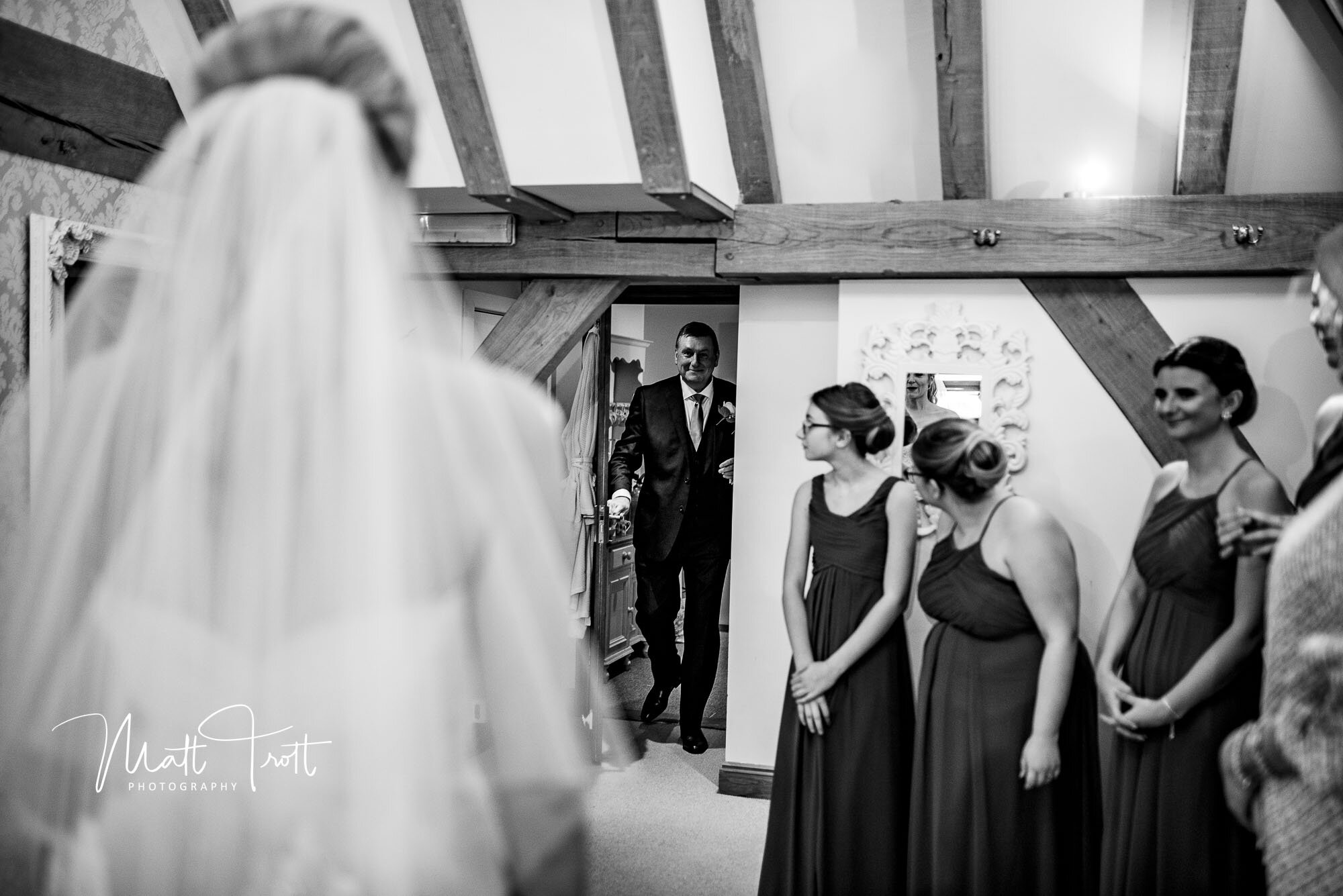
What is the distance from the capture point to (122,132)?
3.21 metres

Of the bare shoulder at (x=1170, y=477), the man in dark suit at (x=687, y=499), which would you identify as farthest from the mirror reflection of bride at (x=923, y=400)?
the man in dark suit at (x=687, y=499)

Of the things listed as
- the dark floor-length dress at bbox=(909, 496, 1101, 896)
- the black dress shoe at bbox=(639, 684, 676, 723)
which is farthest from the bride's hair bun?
the black dress shoe at bbox=(639, 684, 676, 723)

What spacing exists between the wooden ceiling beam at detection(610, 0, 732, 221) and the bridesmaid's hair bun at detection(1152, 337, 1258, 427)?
4.96ft

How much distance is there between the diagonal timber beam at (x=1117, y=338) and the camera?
341 centimetres

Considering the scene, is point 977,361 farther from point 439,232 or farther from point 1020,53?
point 439,232

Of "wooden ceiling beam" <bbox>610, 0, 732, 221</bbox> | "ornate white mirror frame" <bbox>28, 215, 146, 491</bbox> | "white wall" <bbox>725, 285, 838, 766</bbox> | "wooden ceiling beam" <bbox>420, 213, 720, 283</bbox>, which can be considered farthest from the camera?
"white wall" <bbox>725, 285, 838, 766</bbox>

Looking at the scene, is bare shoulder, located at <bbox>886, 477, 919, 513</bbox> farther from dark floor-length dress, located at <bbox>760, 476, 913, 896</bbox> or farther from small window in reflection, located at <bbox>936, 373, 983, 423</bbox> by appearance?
small window in reflection, located at <bbox>936, 373, 983, 423</bbox>

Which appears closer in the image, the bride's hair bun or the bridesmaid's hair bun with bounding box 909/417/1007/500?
the bride's hair bun

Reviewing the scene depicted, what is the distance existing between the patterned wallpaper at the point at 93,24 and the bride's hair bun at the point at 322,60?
2.23 m

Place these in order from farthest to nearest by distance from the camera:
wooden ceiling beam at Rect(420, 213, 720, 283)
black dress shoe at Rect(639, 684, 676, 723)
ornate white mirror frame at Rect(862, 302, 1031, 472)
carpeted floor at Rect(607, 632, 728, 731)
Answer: carpeted floor at Rect(607, 632, 728, 731), black dress shoe at Rect(639, 684, 676, 723), wooden ceiling beam at Rect(420, 213, 720, 283), ornate white mirror frame at Rect(862, 302, 1031, 472)

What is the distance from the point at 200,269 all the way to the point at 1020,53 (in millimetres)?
3087

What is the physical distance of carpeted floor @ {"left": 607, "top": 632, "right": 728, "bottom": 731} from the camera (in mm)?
5137

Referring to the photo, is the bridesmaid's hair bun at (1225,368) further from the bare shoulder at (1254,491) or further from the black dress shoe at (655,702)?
the black dress shoe at (655,702)

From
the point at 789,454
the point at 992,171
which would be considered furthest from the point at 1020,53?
the point at 789,454
